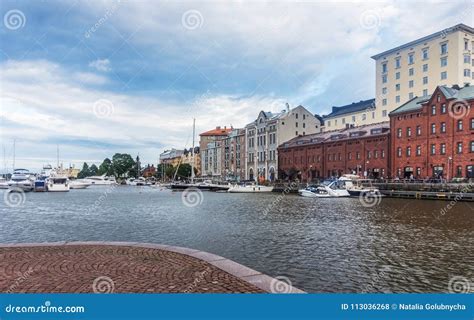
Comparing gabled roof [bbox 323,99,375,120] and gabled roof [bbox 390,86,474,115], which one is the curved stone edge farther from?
gabled roof [bbox 323,99,375,120]

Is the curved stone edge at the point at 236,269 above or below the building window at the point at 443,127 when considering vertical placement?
below

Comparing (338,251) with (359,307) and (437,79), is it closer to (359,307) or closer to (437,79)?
(359,307)

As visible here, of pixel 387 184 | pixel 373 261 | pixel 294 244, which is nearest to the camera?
pixel 373 261

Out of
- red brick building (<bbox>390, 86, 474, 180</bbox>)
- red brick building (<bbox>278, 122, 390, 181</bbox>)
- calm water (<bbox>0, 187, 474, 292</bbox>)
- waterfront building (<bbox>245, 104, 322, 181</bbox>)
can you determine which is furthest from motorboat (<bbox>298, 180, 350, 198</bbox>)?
waterfront building (<bbox>245, 104, 322, 181</bbox>)

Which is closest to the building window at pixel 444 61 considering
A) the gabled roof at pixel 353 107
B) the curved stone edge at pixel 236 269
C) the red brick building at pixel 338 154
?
the red brick building at pixel 338 154

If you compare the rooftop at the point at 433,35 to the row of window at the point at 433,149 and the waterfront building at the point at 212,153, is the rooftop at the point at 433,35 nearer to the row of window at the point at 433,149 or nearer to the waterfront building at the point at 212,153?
the row of window at the point at 433,149

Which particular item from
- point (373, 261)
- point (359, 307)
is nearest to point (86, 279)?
point (359, 307)

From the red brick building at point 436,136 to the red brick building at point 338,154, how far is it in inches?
140

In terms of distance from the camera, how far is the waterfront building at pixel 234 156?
5354 inches

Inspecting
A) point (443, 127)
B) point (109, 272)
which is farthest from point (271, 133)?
point (109, 272)

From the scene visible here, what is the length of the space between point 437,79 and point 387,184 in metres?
38.8

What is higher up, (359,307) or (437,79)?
(437,79)

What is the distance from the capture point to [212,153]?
166750mm

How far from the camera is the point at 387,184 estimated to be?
64.7 meters
